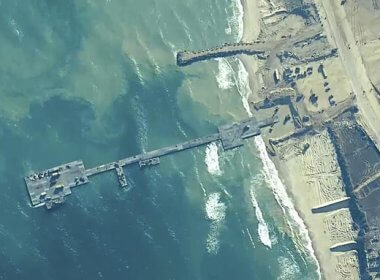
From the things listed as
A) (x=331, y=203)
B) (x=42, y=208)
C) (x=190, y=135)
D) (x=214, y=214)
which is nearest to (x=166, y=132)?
(x=190, y=135)

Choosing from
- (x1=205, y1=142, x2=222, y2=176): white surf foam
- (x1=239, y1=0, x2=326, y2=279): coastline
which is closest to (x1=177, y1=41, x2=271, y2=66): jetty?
(x1=239, y1=0, x2=326, y2=279): coastline

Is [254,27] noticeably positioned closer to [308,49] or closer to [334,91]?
[308,49]

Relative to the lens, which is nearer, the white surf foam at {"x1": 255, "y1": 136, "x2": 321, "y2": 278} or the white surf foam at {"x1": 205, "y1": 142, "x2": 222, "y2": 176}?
the white surf foam at {"x1": 205, "y1": 142, "x2": 222, "y2": 176}

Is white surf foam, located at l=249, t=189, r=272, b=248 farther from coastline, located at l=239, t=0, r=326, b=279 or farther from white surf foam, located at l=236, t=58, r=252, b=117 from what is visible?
white surf foam, located at l=236, t=58, r=252, b=117

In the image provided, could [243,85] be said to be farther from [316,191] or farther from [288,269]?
[288,269]

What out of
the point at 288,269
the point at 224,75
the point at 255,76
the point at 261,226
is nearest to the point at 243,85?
the point at 255,76

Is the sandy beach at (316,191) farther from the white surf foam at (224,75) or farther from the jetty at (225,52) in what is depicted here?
the white surf foam at (224,75)
